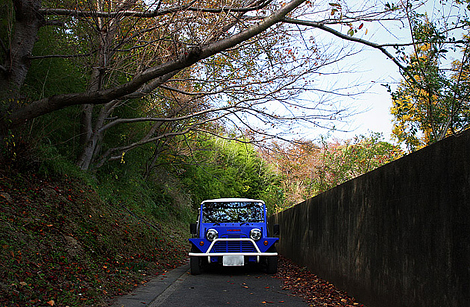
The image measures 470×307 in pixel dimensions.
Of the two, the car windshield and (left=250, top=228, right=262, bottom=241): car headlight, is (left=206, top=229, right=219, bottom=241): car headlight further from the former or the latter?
(left=250, top=228, right=262, bottom=241): car headlight

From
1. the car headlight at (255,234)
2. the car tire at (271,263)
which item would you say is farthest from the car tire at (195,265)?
the car tire at (271,263)

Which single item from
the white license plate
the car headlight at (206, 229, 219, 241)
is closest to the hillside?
the car headlight at (206, 229, 219, 241)

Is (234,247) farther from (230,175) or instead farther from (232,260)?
(230,175)

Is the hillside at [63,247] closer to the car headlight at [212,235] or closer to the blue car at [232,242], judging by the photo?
the blue car at [232,242]

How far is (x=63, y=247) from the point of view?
743 cm

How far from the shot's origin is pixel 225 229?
1064 cm

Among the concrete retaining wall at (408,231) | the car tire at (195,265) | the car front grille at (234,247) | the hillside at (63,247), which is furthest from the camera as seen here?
the car front grille at (234,247)

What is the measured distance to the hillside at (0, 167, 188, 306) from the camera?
561cm

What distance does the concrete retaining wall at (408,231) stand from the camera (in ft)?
11.2

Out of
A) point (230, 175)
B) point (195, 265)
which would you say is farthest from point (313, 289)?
point (230, 175)

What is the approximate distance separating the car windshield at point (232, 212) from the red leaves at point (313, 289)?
1672 millimetres

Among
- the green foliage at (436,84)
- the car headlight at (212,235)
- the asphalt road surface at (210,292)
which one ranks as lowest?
the asphalt road surface at (210,292)

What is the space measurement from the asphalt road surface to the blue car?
15.3 inches

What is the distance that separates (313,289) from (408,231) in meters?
3.73
